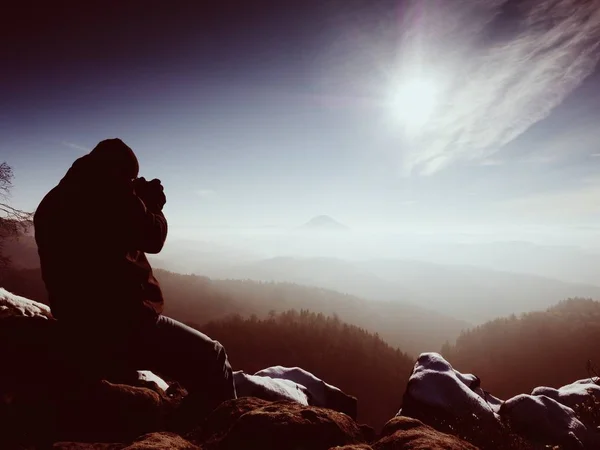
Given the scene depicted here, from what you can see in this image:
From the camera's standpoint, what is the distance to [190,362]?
3865 millimetres

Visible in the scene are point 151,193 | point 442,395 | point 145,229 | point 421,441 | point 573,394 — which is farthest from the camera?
point 573,394

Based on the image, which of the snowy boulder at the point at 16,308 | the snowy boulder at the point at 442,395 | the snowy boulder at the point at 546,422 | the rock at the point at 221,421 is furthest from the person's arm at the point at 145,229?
the snowy boulder at the point at 546,422

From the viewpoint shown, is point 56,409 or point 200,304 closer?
point 56,409

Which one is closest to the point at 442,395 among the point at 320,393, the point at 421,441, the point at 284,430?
the point at 320,393

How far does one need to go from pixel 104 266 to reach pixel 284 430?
2.48 m

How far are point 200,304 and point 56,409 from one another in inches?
3836

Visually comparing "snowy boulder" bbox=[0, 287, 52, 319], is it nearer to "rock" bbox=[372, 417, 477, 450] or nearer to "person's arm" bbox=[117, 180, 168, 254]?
"person's arm" bbox=[117, 180, 168, 254]

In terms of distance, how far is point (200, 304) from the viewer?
9400 centimetres

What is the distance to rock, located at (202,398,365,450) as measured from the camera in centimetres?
282

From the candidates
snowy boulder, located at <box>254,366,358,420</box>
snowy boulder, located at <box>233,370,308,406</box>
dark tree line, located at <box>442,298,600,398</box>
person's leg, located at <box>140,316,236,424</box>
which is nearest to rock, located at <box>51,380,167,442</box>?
person's leg, located at <box>140,316,236,424</box>

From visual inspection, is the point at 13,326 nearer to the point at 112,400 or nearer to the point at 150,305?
the point at 112,400

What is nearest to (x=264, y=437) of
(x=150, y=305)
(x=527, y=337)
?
(x=150, y=305)

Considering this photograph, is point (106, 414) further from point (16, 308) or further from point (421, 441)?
point (16, 308)

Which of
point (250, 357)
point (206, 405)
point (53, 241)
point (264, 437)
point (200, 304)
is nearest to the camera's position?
point (264, 437)
